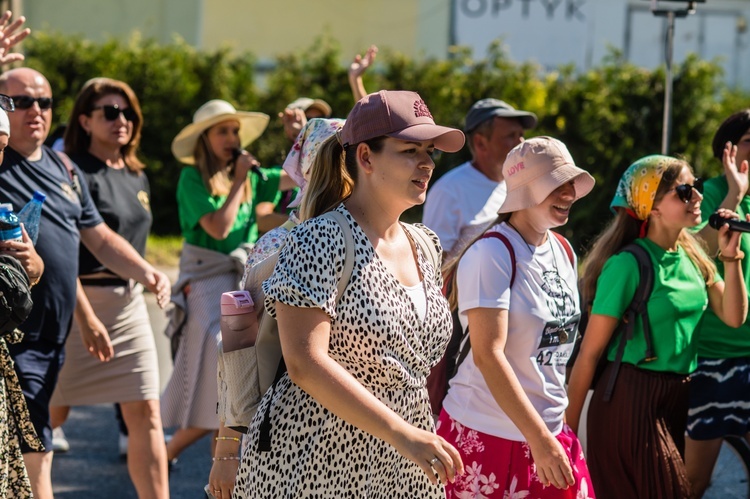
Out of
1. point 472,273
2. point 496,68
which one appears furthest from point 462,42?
point 472,273

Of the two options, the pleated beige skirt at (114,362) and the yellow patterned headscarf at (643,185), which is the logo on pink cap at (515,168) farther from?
the pleated beige skirt at (114,362)

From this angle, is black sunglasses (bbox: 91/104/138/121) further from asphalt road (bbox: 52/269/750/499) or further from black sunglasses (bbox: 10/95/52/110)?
asphalt road (bbox: 52/269/750/499)

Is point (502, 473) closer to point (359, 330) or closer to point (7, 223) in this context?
point (359, 330)

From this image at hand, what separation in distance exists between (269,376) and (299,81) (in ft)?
39.5

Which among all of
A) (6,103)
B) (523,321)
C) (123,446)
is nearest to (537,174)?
(523,321)

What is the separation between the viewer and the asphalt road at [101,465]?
227 inches

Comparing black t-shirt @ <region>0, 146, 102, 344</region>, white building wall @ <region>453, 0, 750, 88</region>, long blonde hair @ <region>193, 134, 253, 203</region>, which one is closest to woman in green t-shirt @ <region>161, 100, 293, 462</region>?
long blonde hair @ <region>193, 134, 253, 203</region>

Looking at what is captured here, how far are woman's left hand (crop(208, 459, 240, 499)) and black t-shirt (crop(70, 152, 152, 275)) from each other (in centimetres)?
244

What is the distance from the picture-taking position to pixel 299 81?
1474 cm

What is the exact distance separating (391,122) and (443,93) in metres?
11.4

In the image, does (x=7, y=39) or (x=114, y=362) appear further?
(x=114, y=362)

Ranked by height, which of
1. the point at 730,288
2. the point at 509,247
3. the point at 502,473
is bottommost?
the point at 502,473

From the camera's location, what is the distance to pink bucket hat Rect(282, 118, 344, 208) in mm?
3900

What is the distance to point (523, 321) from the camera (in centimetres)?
360
